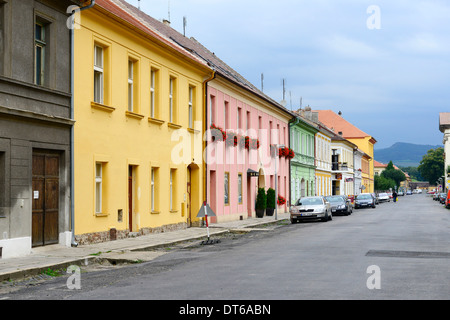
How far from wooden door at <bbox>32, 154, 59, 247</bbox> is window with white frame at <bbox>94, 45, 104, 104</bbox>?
10.5 ft

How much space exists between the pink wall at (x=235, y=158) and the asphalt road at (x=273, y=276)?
13.6 metres

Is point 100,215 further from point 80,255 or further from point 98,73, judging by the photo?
point 98,73

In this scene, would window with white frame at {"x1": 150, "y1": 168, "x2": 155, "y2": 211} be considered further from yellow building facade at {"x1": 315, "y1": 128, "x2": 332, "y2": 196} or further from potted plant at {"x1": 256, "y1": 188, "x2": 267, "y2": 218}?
yellow building facade at {"x1": 315, "y1": 128, "x2": 332, "y2": 196}

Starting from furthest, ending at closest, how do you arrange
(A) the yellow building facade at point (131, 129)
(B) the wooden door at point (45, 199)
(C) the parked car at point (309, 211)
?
(C) the parked car at point (309, 211) < (A) the yellow building facade at point (131, 129) < (B) the wooden door at point (45, 199)

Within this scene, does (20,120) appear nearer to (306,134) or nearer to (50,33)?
(50,33)

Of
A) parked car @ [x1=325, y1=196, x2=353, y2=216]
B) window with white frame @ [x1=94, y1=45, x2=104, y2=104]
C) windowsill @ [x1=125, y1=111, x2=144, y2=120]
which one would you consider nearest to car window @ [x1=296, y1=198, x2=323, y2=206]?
parked car @ [x1=325, y1=196, x2=353, y2=216]

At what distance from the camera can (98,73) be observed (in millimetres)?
20109

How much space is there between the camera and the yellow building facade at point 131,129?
1875 cm

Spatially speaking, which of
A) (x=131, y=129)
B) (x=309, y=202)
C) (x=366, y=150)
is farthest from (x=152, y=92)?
(x=366, y=150)

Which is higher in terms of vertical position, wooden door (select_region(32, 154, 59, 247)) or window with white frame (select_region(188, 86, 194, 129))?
window with white frame (select_region(188, 86, 194, 129))

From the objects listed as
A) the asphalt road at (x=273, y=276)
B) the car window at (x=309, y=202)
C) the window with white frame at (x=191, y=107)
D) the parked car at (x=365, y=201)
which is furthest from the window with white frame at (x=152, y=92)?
the parked car at (x=365, y=201)

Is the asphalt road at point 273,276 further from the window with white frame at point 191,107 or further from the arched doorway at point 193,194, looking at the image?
the window with white frame at point 191,107

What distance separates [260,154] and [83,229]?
23810 millimetres

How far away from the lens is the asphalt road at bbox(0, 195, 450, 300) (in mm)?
9258
